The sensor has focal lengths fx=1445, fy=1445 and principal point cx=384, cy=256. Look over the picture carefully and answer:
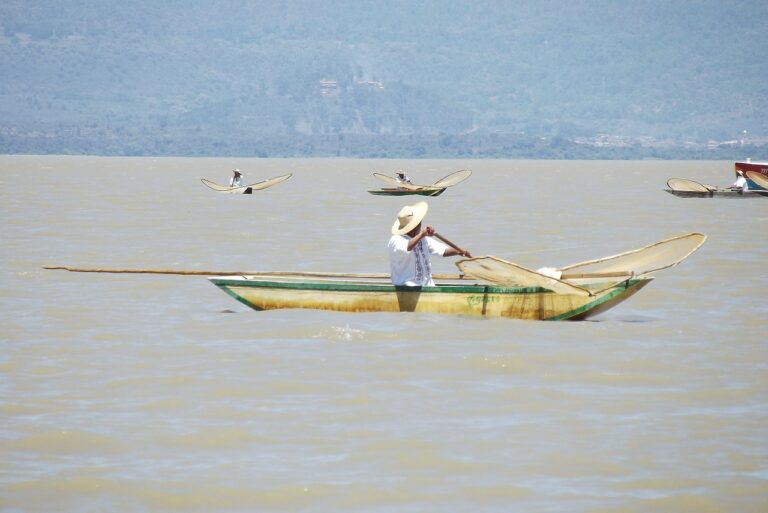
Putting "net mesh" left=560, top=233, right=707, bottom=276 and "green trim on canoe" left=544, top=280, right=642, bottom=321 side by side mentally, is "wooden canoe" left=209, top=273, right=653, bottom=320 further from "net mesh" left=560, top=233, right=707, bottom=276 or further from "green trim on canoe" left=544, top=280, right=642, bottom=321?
"net mesh" left=560, top=233, right=707, bottom=276

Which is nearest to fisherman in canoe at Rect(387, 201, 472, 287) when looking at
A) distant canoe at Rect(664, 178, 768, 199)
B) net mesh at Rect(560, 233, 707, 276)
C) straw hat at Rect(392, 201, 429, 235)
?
straw hat at Rect(392, 201, 429, 235)

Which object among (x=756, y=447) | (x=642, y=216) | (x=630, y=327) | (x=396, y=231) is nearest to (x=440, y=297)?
(x=396, y=231)

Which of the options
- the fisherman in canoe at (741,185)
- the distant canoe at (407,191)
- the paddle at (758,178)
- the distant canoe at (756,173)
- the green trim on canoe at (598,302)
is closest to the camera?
the green trim on canoe at (598,302)

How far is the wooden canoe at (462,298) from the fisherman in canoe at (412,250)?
216 millimetres

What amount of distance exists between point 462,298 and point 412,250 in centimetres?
83

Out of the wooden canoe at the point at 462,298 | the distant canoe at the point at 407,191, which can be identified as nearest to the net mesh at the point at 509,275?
the wooden canoe at the point at 462,298

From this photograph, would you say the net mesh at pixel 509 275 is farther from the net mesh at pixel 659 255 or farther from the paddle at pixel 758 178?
the paddle at pixel 758 178

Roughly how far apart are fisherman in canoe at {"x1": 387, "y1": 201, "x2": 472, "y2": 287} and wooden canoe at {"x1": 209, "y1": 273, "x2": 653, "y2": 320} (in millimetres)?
216

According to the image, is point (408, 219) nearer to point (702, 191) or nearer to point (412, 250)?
point (412, 250)

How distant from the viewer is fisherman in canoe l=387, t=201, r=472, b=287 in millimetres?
17028

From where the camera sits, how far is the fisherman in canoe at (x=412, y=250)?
17028mm

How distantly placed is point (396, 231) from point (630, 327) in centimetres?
304

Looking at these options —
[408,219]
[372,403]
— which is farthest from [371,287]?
[372,403]

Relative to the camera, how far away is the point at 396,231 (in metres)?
17.2
